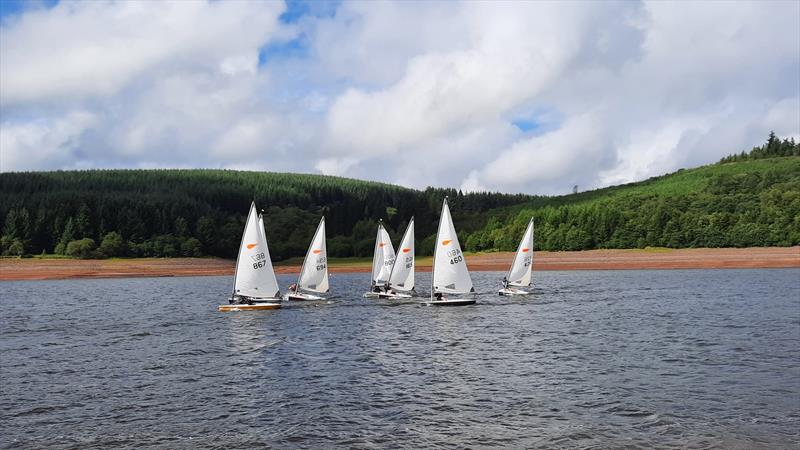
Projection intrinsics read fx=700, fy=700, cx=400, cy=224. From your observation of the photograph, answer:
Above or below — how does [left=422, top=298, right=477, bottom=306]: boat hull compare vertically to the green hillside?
below

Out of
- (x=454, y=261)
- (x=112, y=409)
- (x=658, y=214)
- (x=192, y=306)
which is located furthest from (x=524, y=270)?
(x=658, y=214)

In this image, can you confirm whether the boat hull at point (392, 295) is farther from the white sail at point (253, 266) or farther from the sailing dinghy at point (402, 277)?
the white sail at point (253, 266)

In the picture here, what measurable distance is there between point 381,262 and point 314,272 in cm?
1125

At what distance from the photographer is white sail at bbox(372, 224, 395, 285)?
81562 millimetres

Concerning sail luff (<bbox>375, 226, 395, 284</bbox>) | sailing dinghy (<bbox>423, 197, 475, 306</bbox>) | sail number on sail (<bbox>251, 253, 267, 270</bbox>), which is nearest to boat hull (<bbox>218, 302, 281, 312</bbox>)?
sail number on sail (<bbox>251, 253, 267, 270</bbox>)

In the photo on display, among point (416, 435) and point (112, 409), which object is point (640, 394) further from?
point (112, 409)

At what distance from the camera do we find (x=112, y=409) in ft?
91.6

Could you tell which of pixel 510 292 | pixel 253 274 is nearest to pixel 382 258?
pixel 510 292

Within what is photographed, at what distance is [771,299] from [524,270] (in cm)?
2718

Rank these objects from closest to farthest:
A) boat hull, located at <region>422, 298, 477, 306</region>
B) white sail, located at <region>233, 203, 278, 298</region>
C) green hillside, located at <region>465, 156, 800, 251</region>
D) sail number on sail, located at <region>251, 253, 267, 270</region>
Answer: white sail, located at <region>233, 203, 278, 298</region> → sail number on sail, located at <region>251, 253, 267, 270</region> → boat hull, located at <region>422, 298, 477, 306</region> → green hillside, located at <region>465, 156, 800, 251</region>

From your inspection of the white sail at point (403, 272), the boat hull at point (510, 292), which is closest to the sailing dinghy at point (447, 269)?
the white sail at point (403, 272)

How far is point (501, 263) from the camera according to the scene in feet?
587

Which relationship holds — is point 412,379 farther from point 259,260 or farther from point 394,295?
point 394,295

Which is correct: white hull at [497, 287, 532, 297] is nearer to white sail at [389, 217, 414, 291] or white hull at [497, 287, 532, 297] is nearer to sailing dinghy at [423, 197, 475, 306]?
white sail at [389, 217, 414, 291]
